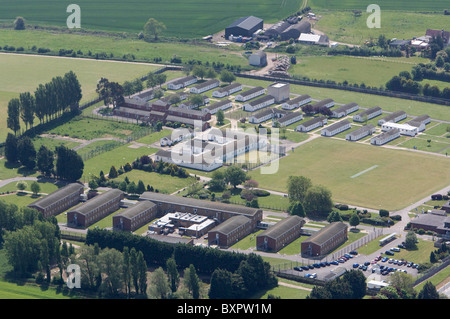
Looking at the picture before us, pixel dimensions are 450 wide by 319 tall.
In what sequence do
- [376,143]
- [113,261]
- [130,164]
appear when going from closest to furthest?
[113,261], [130,164], [376,143]

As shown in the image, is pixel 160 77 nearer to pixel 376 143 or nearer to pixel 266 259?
pixel 376 143

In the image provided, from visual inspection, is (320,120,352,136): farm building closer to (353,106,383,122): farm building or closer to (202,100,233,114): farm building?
(353,106,383,122): farm building

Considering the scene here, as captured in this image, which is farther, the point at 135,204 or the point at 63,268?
the point at 135,204

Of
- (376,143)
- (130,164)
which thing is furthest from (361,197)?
(130,164)

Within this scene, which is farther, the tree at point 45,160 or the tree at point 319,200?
the tree at point 45,160

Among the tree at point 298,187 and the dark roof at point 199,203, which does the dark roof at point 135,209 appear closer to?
the dark roof at point 199,203

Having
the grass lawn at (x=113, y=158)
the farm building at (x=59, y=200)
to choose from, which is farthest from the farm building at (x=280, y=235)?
the grass lawn at (x=113, y=158)
